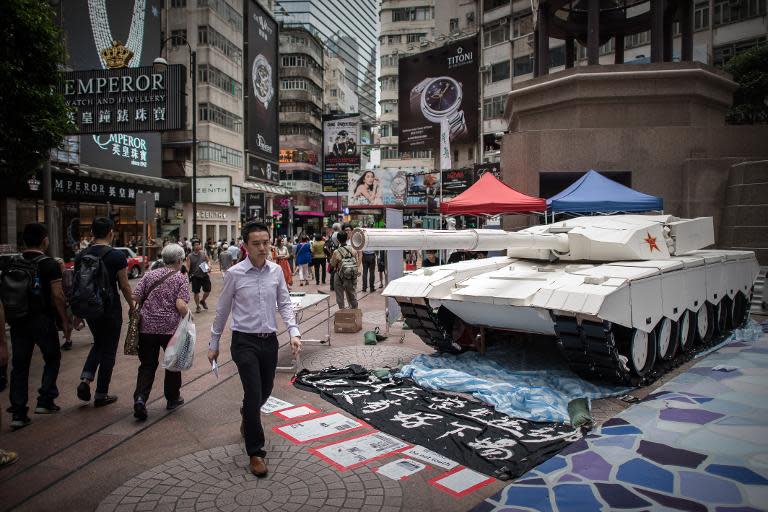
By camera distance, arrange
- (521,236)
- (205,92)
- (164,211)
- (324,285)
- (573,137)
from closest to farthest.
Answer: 1. (521,236)
2. (573,137)
3. (324,285)
4. (164,211)
5. (205,92)

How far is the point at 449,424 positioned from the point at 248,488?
1897 mm

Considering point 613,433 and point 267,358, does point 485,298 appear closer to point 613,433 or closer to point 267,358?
point 613,433

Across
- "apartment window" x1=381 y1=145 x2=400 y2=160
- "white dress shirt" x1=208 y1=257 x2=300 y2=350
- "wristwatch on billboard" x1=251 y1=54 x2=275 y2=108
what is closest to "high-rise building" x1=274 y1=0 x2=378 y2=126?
"apartment window" x1=381 y1=145 x2=400 y2=160

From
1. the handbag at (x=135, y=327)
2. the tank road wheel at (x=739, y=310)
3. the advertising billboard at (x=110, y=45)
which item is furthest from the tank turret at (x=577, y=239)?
the advertising billboard at (x=110, y=45)

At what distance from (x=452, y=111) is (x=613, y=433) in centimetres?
3120

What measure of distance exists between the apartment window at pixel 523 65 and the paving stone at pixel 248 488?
35603 millimetres

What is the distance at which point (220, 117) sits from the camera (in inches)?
1371

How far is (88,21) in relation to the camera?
2334cm

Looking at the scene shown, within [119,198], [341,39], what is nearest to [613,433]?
[119,198]

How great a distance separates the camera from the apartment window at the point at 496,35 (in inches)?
1449

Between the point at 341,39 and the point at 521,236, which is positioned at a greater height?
the point at 341,39

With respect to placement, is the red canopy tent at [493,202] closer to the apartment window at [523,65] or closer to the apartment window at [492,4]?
the apartment window at [523,65]

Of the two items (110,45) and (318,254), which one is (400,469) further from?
(110,45)

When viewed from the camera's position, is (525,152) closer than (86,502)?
No
